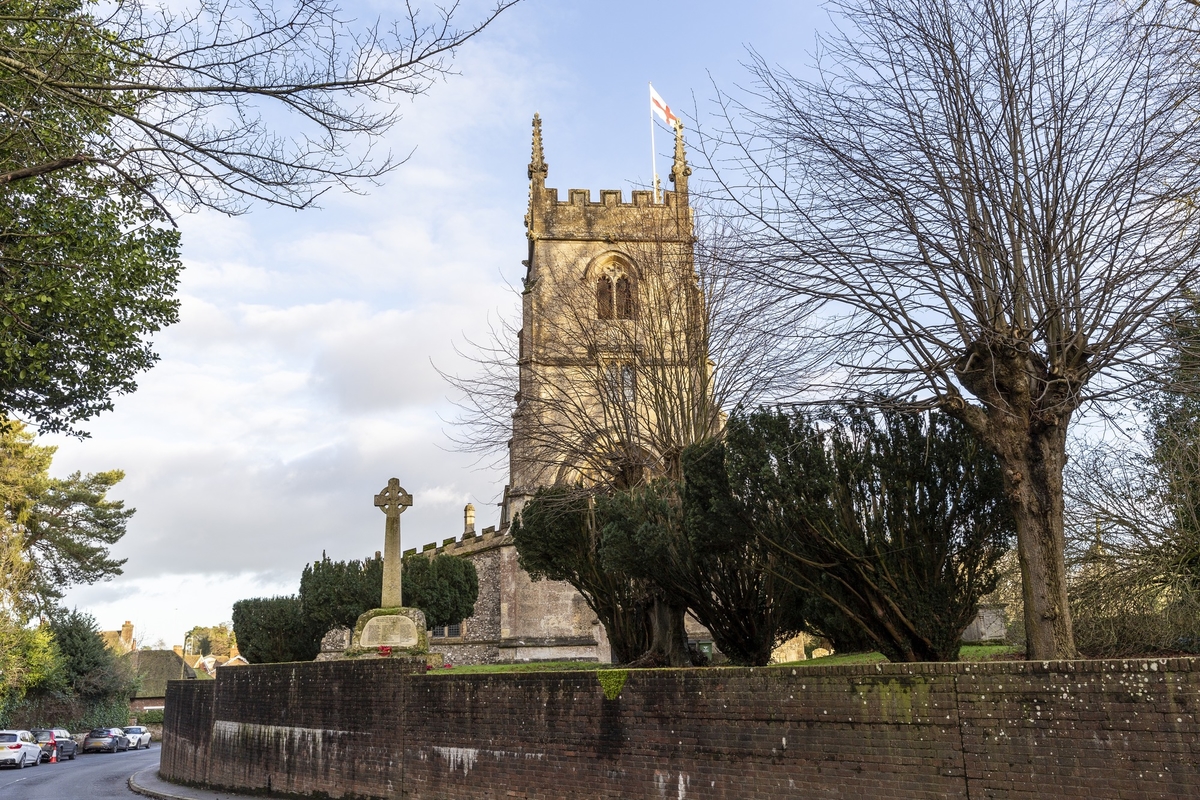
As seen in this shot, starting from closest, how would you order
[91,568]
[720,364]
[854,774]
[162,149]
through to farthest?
[162,149] → [854,774] → [720,364] → [91,568]

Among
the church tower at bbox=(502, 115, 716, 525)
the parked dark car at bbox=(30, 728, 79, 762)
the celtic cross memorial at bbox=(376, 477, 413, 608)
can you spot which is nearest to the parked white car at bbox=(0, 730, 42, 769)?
the parked dark car at bbox=(30, 728, 79, 762)

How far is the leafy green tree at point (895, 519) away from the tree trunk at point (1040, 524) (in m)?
1.42

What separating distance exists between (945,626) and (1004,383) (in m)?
3.04

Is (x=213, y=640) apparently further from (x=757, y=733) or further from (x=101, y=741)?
(x=757, y=733)

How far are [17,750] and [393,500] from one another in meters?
21.0

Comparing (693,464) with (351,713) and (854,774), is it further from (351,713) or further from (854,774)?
(351,713)

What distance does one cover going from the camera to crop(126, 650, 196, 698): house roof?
61625 millimetres

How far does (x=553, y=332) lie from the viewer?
31.2 meters

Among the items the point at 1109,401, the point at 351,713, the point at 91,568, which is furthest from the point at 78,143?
the point at 91,568

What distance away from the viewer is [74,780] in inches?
952

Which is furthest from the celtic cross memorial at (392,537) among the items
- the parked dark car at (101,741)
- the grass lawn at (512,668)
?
the parked dark car at (101,741)

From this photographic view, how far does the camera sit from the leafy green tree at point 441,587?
33.1 meters

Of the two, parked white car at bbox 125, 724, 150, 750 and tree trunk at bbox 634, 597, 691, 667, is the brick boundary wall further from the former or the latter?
parked white car at bbox 125, 724, 150, 750

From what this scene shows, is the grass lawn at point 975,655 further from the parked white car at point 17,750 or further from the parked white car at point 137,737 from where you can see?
the parked white car at point 137,737
